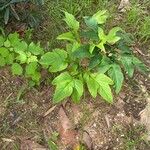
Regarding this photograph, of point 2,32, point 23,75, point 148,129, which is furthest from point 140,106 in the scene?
point 2,32

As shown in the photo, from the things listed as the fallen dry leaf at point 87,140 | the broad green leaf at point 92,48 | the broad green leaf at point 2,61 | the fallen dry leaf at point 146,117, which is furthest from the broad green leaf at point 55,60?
the fallen dry leaf at point 146,117

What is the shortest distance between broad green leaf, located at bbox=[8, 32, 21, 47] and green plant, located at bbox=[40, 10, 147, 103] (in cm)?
30

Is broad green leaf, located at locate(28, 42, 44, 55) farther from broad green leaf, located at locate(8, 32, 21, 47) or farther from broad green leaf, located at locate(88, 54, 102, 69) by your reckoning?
broad green leaf, located at locate(88, 54, 102, 69)

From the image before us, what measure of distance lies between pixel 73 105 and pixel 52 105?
0.53 feet

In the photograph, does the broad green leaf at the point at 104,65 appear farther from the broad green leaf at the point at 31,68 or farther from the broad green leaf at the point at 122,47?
the broad green leaf at the point at 31,68

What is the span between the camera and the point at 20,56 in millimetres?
3188

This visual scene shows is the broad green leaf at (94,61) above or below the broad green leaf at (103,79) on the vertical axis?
above

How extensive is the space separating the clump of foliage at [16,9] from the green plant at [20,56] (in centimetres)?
18

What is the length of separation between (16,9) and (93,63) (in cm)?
81

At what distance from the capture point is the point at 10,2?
3.09 m

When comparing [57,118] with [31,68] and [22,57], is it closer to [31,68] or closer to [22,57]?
[31,68]

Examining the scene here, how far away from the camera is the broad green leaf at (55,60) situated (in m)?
3.10

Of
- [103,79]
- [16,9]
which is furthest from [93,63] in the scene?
[16,9]

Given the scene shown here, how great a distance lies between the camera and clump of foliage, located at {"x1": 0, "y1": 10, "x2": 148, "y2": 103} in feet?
10.0
